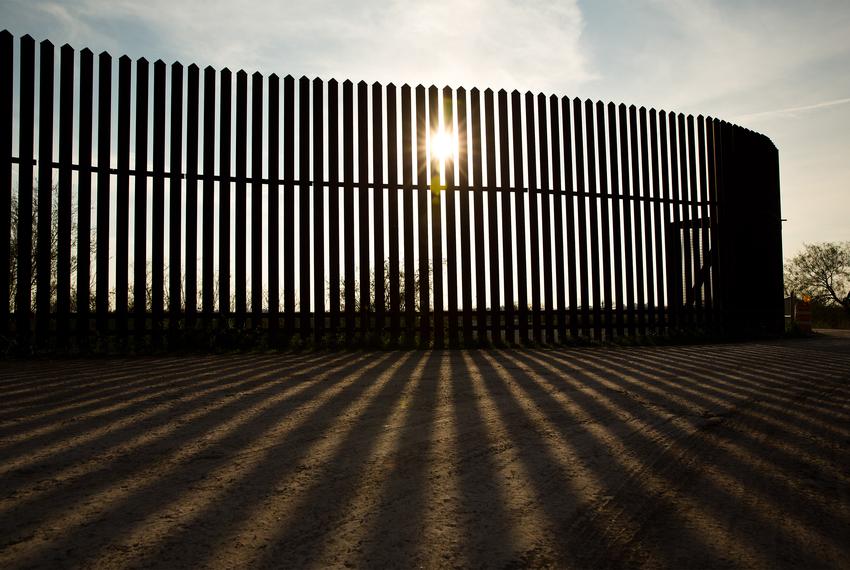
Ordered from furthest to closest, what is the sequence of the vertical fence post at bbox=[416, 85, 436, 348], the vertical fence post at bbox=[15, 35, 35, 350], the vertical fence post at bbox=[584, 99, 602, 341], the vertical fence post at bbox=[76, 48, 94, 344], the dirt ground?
the vertical fence post at bbox=[584, 99, 602, 341] → the vertical fence post at bbox=[416, 85, 436, 348] → the vertical fence post at bbox=[76, 48, 94, 344] → the vertical fence post at bbox=[15, 35, 35, 350] → the dirt ground

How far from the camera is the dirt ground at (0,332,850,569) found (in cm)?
167

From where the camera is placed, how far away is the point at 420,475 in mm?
2305

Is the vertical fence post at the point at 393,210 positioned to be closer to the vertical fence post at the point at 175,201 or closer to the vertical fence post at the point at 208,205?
the vertical fence post at the point at 208,205

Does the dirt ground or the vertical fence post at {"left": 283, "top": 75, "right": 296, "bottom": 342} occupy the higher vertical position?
the vertical fence post at {"left": 283, "top": 75, "right": 296, "bottom": 342}

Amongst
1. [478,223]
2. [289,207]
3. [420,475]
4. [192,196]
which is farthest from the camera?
[478,223]

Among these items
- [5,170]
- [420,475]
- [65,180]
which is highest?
[5,170]

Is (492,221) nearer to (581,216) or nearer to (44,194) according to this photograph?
(581,216)

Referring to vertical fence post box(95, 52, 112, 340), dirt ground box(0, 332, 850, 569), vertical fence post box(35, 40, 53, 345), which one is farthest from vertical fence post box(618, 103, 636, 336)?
vertical fence post box(35, 40, 53, 345)

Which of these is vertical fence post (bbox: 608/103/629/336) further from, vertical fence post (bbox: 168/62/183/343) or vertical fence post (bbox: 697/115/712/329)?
vertical fence post (bbox: 168/62/183/343)

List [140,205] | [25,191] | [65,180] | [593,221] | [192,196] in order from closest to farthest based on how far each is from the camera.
Answer: [25,191]
[65,180]
[140,205]
[192,196]
[593,221]

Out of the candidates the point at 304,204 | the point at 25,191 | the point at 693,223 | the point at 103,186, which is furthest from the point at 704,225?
the point at 25,191

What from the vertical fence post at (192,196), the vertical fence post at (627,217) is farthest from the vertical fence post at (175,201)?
the vertical fence post at (627,217)

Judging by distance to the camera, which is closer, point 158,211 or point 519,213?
point 158,211

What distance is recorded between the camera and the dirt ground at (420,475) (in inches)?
65.9
